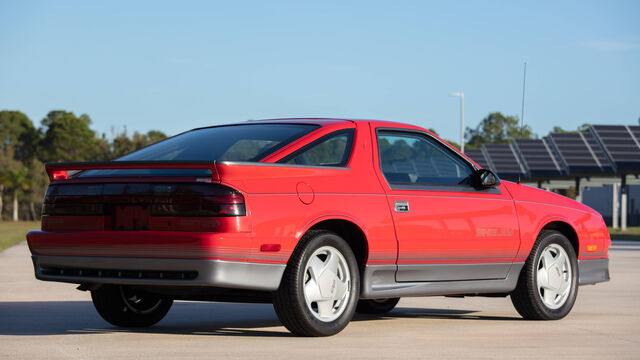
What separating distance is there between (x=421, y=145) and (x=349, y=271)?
1.48 m

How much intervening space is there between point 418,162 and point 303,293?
1.72 m

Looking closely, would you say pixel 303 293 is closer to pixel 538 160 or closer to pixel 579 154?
pixel 579 154

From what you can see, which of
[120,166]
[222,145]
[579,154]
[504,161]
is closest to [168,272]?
[120,166]

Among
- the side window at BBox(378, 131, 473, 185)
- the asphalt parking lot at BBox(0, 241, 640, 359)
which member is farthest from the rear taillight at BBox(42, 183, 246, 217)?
the side window at BBox(378, 131, 473, 185)

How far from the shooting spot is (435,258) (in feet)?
27.5

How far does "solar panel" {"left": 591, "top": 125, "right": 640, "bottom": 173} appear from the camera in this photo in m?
47.6

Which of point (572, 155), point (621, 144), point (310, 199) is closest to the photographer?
point (310, 199)

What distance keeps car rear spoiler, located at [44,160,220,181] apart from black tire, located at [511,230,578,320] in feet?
10.9

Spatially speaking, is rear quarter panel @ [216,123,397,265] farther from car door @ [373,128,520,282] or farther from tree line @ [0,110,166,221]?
tree line @ [0,110,166,221]

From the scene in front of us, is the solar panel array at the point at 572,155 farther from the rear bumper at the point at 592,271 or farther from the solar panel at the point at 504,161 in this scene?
the rear bumper at the point at 592,271

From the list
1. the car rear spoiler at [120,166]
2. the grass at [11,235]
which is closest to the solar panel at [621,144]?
the grass at [11,235]

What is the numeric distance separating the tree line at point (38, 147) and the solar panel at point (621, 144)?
61392 mm

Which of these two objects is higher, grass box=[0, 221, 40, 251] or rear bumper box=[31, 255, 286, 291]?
rear bumper box=[31, 255, 286, 291]

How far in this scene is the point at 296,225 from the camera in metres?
7.32
